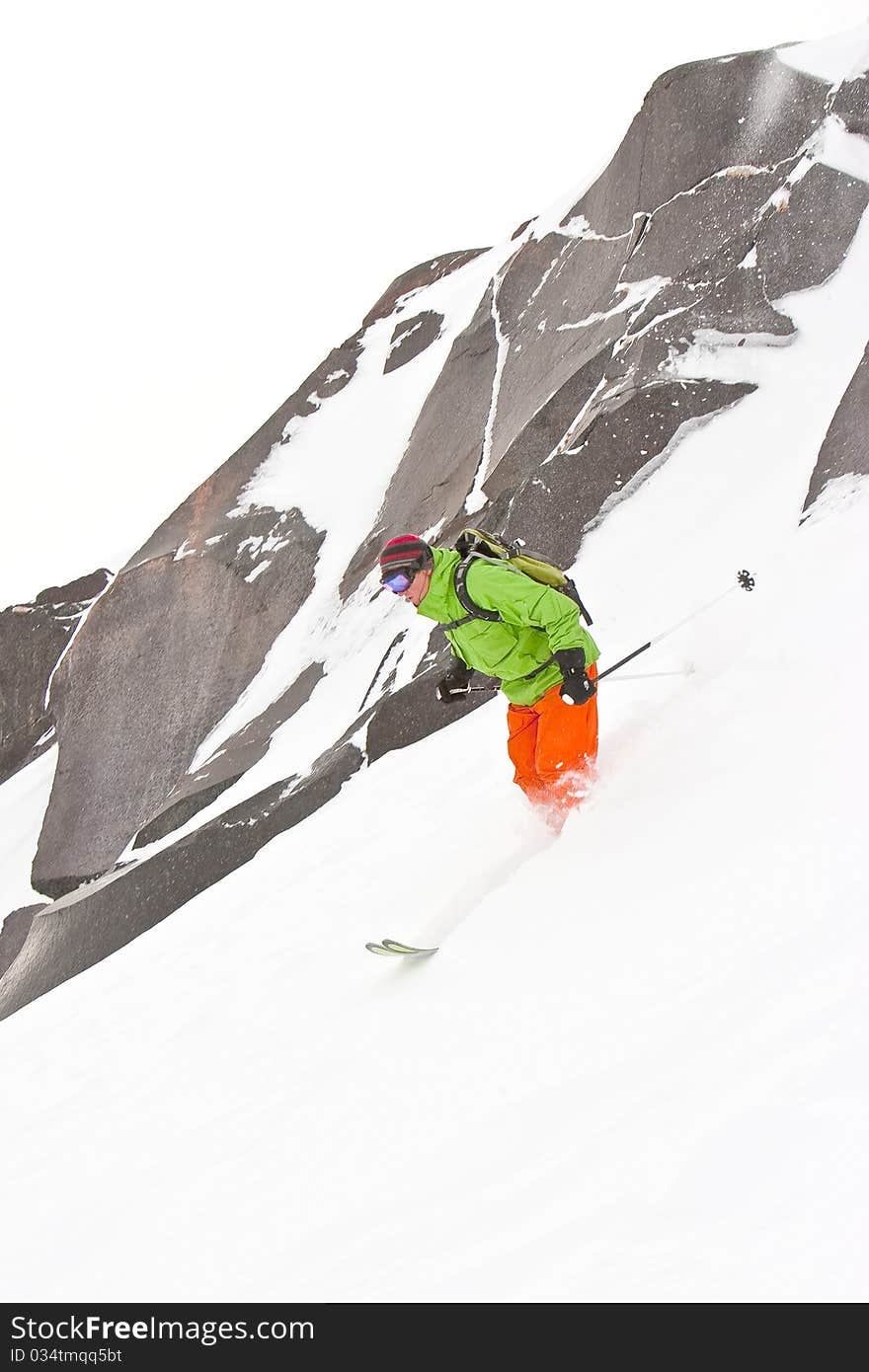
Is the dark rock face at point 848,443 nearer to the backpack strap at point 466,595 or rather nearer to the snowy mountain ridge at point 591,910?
the snowy mountain ridge at point 591,910

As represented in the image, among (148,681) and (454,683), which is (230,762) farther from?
(454,683)

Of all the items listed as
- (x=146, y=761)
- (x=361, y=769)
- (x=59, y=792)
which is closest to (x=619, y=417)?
(x=361, y=769)

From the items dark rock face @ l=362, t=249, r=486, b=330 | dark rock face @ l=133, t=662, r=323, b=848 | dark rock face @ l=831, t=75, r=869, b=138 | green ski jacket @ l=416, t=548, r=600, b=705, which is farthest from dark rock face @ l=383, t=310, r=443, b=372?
green ski jacket @ l=416, t=548, r=600, b=705

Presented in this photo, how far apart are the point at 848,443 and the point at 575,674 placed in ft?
14.7

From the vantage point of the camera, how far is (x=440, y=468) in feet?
61.1

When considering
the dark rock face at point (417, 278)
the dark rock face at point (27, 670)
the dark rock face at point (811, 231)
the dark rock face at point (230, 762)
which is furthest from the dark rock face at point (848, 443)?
the dark rock face at point (27, 670)

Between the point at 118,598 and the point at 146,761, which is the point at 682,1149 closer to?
the point at 146,761

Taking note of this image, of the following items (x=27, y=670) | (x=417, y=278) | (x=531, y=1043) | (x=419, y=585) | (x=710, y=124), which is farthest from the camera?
(x=27, y=670)

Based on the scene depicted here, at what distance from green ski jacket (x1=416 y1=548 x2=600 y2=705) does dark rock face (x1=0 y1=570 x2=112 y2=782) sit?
23437 millimetres

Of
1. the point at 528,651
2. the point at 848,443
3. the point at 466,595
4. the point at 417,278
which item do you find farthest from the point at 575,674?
the point at 417,278

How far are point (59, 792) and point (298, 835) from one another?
1448 cm

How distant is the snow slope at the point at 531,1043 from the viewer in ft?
9.04

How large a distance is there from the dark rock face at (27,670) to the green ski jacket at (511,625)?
23.4 meters

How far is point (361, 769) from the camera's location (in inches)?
429
